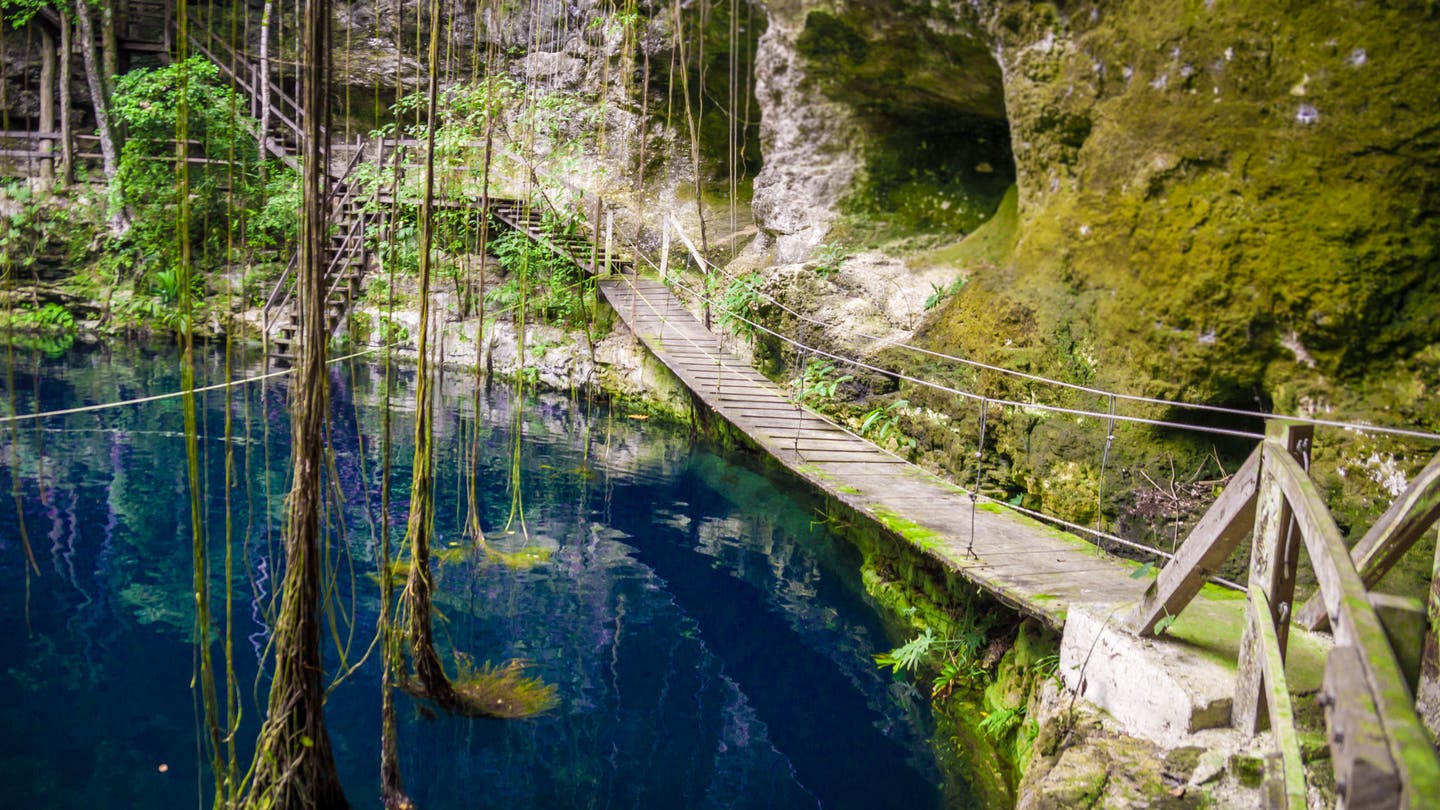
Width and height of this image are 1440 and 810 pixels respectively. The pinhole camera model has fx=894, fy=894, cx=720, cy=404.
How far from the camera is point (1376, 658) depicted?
1.08 meters

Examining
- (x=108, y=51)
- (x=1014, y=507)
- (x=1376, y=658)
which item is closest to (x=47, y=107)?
(x=108, y=51)

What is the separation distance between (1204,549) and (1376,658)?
192cm

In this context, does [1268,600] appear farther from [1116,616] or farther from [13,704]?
[13,704]

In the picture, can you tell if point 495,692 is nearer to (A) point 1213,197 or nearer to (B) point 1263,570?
(B) point 1263,570

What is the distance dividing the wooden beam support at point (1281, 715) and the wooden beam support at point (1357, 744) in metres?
0.38

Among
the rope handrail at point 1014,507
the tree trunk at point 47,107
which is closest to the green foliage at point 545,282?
the rope handrail at point 1014,507

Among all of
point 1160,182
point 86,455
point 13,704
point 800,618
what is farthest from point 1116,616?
point 86,455

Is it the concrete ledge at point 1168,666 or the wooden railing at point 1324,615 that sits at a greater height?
the wooden railing at point 1324,615

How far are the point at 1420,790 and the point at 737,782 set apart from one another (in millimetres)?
3545

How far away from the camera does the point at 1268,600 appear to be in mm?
2301

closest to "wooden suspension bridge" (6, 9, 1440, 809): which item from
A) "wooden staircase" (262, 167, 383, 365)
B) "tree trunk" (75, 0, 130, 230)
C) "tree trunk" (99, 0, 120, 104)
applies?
"wooden staircase" (262, 167, 383, 365)

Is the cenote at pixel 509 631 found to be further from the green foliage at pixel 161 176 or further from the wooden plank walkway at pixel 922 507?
the green foliage at pixel 161 176

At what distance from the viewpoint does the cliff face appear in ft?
12.4

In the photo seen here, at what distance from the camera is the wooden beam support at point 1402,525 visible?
95.3 inches
